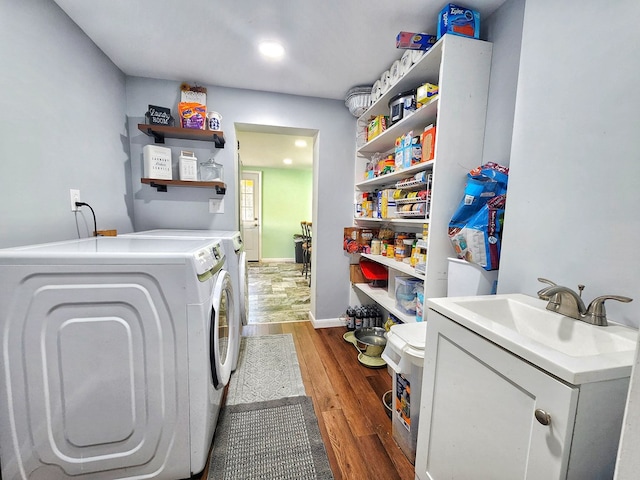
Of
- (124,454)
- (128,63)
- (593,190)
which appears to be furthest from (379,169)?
(124,454)

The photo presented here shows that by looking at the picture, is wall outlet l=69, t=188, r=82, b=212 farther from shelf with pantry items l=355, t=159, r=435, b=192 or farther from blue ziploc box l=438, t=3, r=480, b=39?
blue ziploc box l=438, t=3, r=480, b=39

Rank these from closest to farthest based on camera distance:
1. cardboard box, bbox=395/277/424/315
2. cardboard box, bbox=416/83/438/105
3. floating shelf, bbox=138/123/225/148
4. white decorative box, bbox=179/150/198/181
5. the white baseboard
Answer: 1. cardboard box, bbox=416/83/438/105
2. cardboard box, bbox=395/277/424/315
3. floating shelf, bbox=138/123/225/148
4. white decorative box, bbox=179/150/198/181
5. the white baseboard

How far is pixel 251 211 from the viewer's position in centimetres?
589

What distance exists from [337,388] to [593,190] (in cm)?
169

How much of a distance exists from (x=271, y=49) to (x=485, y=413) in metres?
2.21

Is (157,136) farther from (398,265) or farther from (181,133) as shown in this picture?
(398,265)

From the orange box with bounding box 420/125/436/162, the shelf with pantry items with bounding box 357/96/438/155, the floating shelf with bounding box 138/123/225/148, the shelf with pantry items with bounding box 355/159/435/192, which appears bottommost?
the shelf with pantry items with bounding box 355/159/435/192

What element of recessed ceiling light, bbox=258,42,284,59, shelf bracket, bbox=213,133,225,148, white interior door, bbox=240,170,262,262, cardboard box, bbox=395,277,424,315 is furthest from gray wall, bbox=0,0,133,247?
white interior door, bbox=240,170,262,262

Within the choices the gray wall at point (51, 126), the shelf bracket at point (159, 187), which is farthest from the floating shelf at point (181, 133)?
the shelf bracket at point (159, 187)

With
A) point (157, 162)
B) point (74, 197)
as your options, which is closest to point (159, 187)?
point (157, 162)

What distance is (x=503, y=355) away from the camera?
67 centimetres

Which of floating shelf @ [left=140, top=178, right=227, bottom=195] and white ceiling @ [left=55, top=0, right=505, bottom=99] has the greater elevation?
white ceiling @ [left=55, top=0, right=505, bottom=99]

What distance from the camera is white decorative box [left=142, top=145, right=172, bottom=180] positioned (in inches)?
79.3

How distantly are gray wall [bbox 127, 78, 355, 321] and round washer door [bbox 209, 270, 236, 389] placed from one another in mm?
1118
